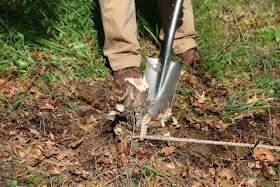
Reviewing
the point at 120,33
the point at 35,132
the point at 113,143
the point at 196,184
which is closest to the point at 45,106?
the point at 35,132

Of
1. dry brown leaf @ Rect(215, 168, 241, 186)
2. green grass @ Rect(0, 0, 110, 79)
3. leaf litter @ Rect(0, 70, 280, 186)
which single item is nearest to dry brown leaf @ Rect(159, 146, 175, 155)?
leaf litter @ Rect(0, 70, 280, 186)

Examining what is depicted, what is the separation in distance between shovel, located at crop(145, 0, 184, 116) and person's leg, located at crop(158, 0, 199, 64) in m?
0.36

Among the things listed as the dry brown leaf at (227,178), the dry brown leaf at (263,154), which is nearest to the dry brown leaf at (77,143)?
the dry brown leaf at (227,178)

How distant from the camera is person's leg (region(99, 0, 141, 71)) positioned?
9.61 feet

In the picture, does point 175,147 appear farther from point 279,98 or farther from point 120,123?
point 279,98

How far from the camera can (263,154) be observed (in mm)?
2578

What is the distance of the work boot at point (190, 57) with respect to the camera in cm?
347

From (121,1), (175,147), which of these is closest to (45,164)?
(175,147)

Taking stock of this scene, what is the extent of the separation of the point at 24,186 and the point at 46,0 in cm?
207

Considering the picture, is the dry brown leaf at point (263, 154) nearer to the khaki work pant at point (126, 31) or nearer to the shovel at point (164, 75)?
the shovel at point (164, 75)

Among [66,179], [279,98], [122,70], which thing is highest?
[122,70]

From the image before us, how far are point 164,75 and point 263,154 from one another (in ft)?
3.27

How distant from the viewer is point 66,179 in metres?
2.24

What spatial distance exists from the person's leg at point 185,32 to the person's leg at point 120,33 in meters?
0.46
